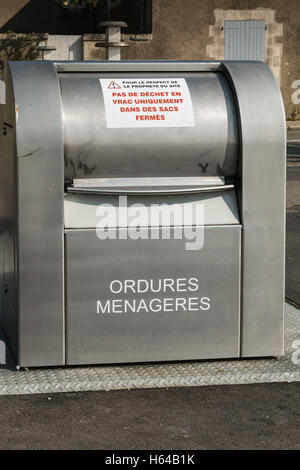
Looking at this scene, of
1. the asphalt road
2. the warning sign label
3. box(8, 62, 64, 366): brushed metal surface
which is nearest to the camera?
the asphalt road

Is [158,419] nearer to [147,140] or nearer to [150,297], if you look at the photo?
[150,297]

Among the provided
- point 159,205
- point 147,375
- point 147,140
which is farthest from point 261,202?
point 147,375

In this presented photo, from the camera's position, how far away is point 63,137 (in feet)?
12.9

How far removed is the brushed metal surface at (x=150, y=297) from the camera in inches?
157

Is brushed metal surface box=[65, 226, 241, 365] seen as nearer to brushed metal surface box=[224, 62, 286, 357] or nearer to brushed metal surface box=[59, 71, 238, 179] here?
brushed metal surface box=[224, 62, 286, 357]

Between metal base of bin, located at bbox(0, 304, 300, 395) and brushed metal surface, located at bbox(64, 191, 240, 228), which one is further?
brushed metal surface, located at bbox(64, 191, 240, 228)

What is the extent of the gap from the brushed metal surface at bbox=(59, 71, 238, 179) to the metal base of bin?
0.88m

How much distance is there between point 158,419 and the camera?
11.6 ft

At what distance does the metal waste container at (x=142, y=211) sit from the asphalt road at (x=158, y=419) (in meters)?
0.33

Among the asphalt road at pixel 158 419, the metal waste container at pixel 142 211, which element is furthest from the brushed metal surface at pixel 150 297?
the asphalt road at pixel 158 419

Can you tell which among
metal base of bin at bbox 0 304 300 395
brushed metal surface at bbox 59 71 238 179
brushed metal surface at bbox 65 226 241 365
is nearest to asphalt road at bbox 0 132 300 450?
metal base of bin at bbox 0 304 300 395

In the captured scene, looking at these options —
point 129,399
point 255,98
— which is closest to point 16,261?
point 129,399

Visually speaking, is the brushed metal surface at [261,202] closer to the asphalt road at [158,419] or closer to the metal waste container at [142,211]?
the metal waste container at [142,211]

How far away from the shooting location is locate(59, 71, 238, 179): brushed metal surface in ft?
13.0
